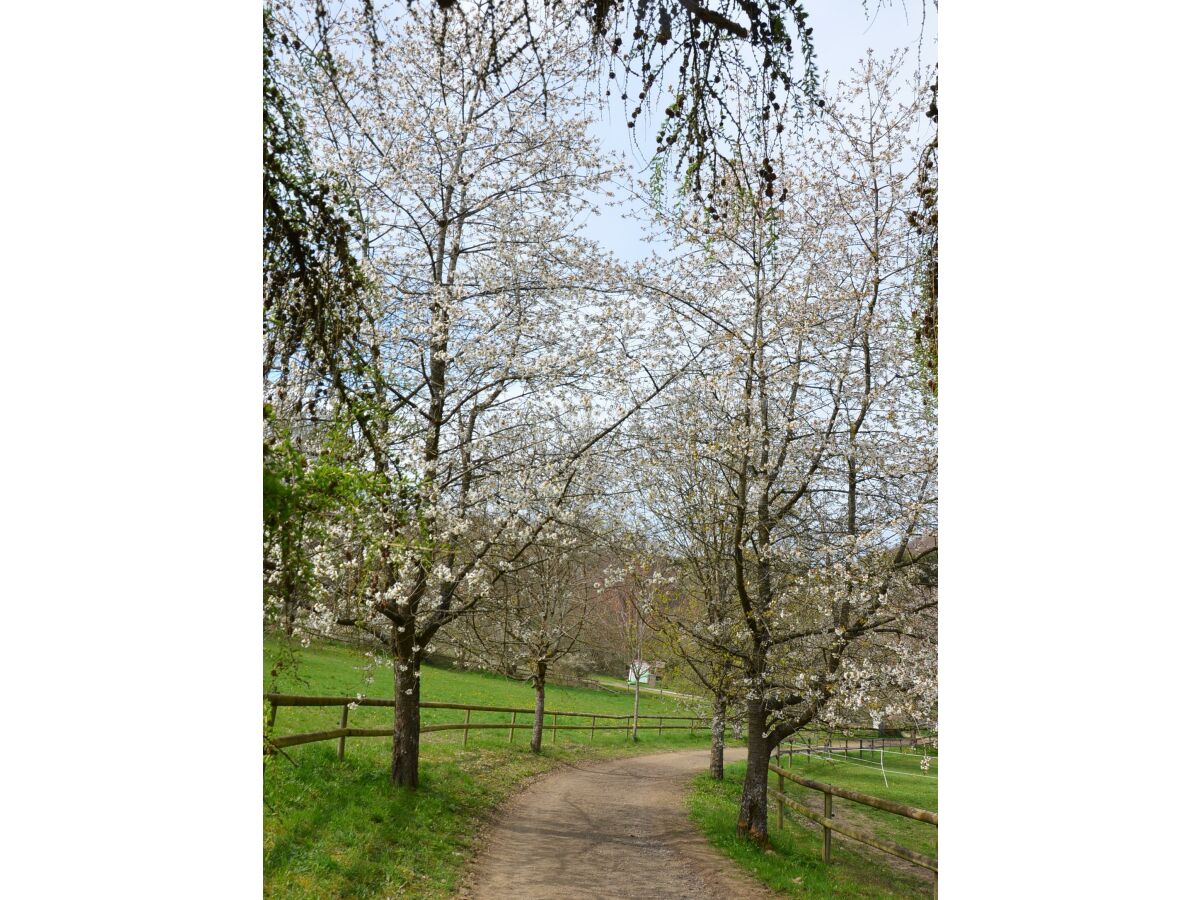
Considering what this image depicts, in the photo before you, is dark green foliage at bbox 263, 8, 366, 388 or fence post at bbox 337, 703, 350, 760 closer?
dark green foliage at bbox 263, 8, 366, 388

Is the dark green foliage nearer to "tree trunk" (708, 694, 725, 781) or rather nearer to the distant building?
the distant building

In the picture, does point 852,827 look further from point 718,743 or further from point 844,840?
point 718,743

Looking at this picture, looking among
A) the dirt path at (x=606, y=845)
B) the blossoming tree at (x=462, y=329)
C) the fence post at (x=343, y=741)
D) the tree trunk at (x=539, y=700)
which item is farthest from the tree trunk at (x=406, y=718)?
the tree trunk at (x=539, y=700)

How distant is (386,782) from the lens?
7.44 ft

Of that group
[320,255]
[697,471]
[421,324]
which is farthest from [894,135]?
[320,255]

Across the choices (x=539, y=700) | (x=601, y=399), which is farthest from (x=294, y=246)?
(x=539, y=700)

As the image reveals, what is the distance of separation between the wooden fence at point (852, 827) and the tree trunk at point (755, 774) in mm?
80

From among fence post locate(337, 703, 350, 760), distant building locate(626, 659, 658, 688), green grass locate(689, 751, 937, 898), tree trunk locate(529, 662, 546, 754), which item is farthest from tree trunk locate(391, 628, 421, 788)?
green grass locate(689, 751, 937, 898)

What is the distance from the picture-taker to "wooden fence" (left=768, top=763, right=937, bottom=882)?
1927 millimetres

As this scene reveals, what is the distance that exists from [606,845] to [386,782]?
723mm

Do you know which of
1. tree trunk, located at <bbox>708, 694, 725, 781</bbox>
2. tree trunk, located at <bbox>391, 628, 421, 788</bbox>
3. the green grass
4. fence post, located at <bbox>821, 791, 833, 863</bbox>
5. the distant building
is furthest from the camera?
the distant building

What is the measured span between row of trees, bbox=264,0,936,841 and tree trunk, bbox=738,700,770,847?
0.01 m
